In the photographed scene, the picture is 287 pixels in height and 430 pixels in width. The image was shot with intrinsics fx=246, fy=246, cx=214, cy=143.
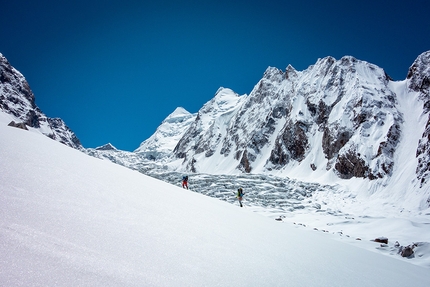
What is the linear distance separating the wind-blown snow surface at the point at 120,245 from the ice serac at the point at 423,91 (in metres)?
28.0

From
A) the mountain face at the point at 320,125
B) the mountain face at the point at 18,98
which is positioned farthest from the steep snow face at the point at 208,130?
the mountain face at the point at 18,98

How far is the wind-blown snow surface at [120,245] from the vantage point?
1614 millimetres

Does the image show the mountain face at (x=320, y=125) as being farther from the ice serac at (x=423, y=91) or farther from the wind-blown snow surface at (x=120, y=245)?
the wind-blown snow surface at (x=120, y=245)

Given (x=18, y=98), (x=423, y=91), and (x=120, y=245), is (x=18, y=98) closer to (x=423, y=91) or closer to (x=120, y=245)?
(x=120, y=245)

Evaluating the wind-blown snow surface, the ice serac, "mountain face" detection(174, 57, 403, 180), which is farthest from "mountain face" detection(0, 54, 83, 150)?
the ice serac

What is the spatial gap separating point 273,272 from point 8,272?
91.2 inches

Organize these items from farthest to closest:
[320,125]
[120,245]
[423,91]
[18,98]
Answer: [18,98], [320,125], [423,91], [120,245]

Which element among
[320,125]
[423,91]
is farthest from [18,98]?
[423,91]

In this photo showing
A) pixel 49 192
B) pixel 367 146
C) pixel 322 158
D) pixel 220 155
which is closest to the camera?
pixel 49 192

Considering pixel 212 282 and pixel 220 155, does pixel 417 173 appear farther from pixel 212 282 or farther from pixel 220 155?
pixel 220 155

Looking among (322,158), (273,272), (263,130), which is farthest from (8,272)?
(263,130)

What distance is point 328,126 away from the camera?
4944cm

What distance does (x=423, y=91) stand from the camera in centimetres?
4003

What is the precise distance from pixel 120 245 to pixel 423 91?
2058 inches
